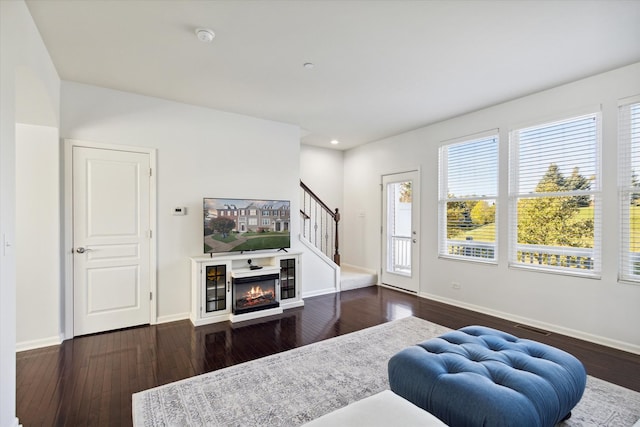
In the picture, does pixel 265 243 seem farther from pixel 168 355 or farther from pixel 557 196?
pixel 557 196

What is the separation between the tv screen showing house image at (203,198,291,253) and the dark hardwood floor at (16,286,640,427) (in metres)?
1.04

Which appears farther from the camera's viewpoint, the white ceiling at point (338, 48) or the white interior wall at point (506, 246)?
the white interior wall at point (506, 246)

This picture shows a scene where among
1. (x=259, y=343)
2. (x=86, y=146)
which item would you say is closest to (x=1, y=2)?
(x=86, y=146)

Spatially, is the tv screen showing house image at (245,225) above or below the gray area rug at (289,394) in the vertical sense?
above

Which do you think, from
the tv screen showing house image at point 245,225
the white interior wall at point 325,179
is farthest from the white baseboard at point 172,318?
the white interior wall at point 325,179

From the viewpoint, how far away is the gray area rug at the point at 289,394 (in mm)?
2096

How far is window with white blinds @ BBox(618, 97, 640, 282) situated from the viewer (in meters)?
3.13

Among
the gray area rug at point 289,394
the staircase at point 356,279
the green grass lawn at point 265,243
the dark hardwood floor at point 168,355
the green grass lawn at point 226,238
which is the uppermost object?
the green grass lawn at point 226,238

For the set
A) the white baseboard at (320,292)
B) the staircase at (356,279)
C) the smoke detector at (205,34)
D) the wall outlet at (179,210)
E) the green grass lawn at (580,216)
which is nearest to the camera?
the smoke detector at (205,34)

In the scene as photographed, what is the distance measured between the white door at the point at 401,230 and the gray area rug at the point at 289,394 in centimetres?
258

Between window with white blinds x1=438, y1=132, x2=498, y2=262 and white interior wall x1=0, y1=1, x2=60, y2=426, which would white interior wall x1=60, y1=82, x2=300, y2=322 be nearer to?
white interior wall x1=0, y1=1, x2=60, y2=426

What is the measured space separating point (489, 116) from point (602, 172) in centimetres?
153

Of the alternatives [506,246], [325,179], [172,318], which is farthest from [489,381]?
[325,179]

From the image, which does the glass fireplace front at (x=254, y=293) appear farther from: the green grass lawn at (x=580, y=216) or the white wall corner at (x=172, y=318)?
the green grass lawn at (x=580, y=216)
